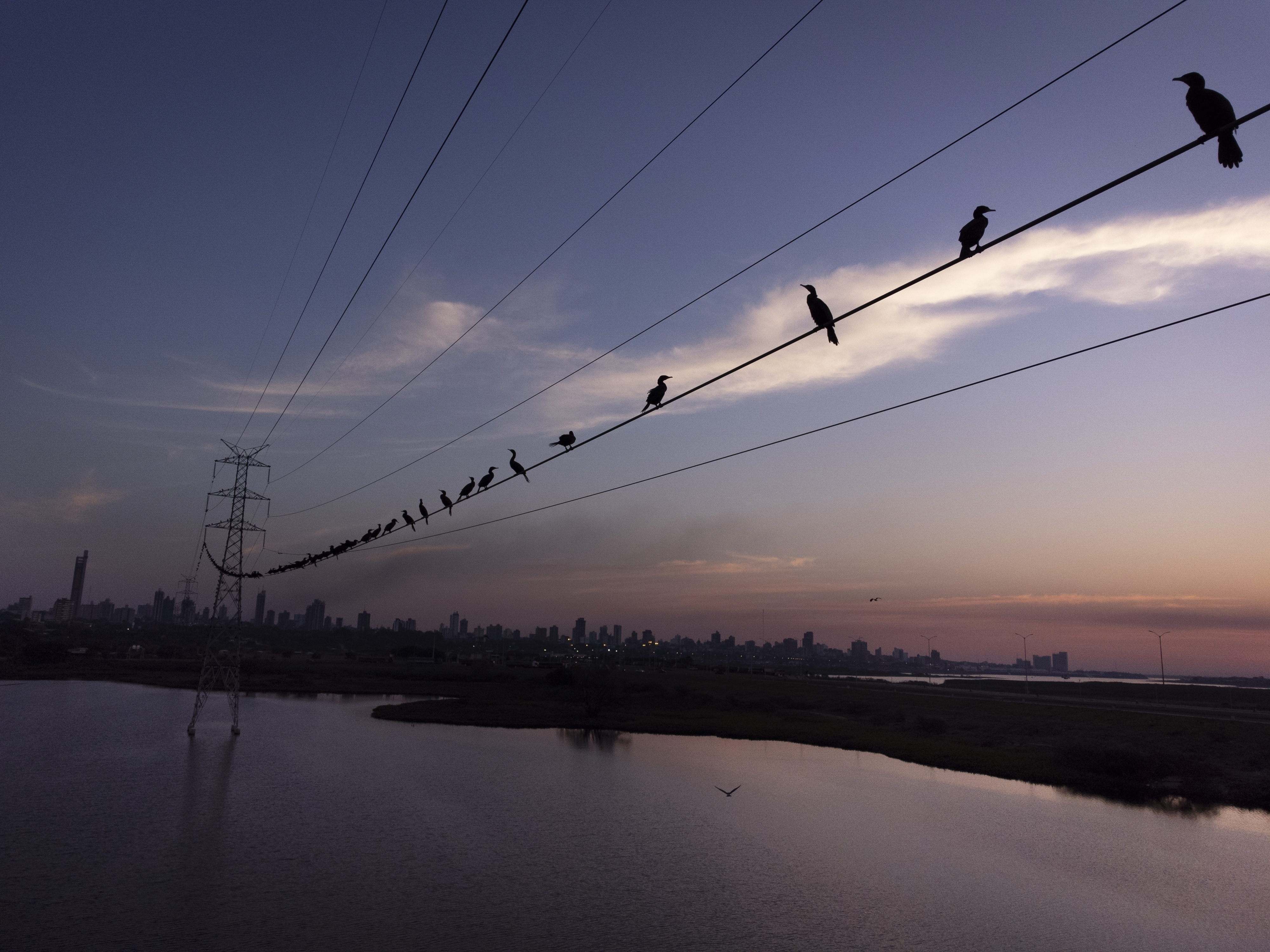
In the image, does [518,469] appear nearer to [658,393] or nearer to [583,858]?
[658,393]

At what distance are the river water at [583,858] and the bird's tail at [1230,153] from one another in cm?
2156

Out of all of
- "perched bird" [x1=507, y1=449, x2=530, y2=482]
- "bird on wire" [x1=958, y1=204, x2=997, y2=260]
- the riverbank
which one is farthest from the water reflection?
"bird on wire" [x1=958, y1=204, x2=997, y2=260]

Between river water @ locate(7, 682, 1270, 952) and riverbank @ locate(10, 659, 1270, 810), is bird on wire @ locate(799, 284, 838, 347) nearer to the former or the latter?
river water @ locate(7, 682, 1270, 952)

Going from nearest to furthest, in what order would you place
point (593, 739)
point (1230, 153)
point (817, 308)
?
point (1230, 153)
point (817, 308)
point (593, 739)

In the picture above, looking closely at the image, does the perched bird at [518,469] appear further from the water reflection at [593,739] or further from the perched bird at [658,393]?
the water reflection at [593,739]

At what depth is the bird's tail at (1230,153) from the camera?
27.5ft

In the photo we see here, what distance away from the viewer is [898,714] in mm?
75438

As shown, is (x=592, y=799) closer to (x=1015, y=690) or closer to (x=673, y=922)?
(x=673, y=922)

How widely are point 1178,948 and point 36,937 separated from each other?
32345mm

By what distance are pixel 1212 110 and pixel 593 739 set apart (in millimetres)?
61509

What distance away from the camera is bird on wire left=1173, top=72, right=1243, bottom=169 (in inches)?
333

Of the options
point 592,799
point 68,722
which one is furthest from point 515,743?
point 68,722

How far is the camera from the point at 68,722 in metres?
63.2

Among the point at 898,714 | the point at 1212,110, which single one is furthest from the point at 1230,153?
the point at 898,714
